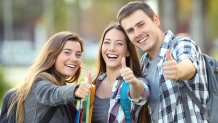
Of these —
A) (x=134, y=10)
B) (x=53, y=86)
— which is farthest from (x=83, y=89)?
(x=134, y=10)

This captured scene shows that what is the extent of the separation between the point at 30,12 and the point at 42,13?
2.28 metres

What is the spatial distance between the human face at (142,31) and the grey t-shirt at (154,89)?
0.14 meters

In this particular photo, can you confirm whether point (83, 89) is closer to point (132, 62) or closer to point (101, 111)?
point (101, 111)

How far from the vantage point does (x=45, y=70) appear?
4.89 meters

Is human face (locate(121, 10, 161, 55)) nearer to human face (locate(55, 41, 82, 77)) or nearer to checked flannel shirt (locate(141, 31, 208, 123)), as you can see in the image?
checked flannel shirt (locate(141, 31, 208, 123))

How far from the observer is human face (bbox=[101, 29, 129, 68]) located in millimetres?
4938

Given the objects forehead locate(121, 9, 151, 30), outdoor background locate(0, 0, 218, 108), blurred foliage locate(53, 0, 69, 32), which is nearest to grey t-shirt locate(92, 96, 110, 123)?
forehead locate(121, 9, 151, 30)

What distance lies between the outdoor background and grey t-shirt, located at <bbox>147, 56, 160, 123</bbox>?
5120 mm

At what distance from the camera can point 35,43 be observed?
62031 mm

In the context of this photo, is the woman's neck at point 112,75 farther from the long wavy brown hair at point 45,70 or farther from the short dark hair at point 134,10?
the short dark hair at point 134,10

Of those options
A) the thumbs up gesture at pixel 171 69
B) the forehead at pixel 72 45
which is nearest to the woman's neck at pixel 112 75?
the forehead at pixel 72 45

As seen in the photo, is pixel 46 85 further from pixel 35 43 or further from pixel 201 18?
pixel 35 43

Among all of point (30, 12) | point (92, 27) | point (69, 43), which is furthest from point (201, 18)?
point (92, 27)

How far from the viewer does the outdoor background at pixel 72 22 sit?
2019cm
